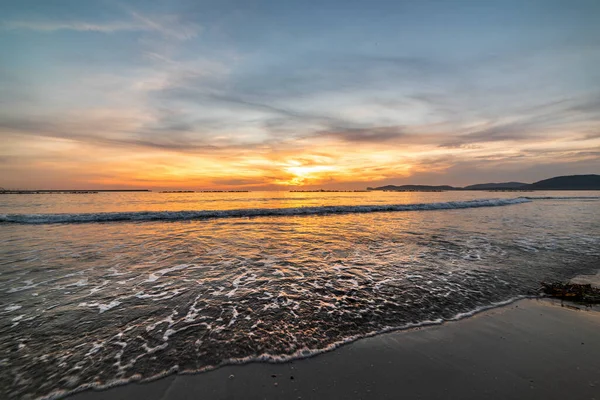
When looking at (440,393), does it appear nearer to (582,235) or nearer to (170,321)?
(170,321)

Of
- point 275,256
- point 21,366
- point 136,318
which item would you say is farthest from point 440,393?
point 275,256

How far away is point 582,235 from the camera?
15844 mm

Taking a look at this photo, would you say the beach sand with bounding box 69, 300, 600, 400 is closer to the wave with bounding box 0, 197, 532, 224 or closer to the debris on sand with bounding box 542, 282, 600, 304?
the debris on sand with bounding box 542, 282, 600, 304

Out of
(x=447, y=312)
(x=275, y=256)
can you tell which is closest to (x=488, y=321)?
(x=447, y=312)

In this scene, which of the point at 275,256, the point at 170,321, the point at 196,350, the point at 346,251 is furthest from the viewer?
the point at 346,251

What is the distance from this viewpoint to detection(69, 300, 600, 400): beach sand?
12.0ft

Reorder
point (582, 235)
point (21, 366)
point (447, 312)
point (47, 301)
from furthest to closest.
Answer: point (582, 235) → point (47, 301) → point (447, 312) → point (21, 366)

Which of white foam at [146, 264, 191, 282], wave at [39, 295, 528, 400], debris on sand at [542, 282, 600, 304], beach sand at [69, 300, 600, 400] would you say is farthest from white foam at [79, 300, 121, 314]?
debris on sand at [542, 282, 600, 304]

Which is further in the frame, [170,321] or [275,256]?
[275,256]

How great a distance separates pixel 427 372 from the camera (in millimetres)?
4078

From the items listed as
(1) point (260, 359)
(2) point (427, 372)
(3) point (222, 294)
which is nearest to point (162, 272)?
(3) point (222, 294)

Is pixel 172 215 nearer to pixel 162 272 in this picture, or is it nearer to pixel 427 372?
pixel 162 272

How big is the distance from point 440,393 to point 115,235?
18.9m

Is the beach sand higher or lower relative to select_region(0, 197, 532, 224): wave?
lower
